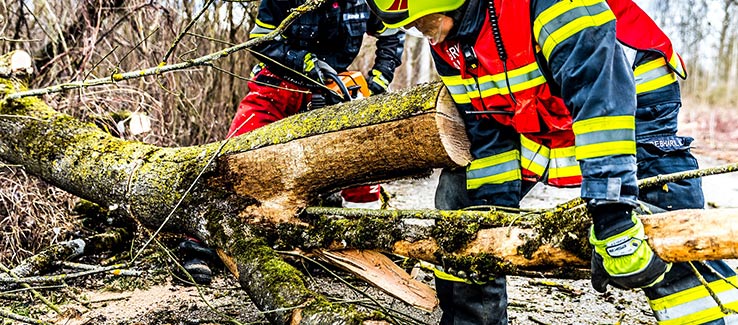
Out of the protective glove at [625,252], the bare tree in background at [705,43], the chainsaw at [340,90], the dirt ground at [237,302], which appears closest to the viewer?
the protective glove at [625,252]

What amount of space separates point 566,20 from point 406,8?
55 cm

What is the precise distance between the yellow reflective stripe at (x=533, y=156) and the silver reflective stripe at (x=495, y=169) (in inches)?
1.3

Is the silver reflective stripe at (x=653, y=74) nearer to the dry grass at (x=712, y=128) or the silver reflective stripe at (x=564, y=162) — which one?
the silver reflective stripe at (x=564, y=162)

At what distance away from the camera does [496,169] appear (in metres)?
2.23

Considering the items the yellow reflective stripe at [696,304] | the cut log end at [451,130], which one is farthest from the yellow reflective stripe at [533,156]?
the yellow reflective stripe at [696,304]

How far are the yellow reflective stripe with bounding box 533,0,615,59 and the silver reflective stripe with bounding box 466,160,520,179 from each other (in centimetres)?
56

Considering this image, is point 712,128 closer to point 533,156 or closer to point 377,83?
point 377,83

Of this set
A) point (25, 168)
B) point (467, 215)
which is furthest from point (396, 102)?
point (25, 168)

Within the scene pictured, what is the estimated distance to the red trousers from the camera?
3.51 metres

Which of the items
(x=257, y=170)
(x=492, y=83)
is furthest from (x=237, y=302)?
(x=492, y=83)

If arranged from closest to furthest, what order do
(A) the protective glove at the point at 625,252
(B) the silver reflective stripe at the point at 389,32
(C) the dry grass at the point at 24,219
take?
(A) the protective glove at the point at 625,252 → (C) the dry grass at the point at 24,219 → (B) the silver reflective stripe at the point at 389,32

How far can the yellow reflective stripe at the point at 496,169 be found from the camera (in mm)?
2211

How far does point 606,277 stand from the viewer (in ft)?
5.40

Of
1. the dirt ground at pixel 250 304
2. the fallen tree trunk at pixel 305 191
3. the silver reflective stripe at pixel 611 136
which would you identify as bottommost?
the dirt ground at pixel 250 304
